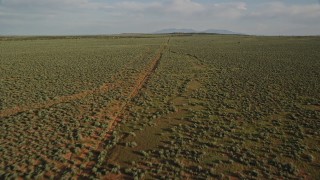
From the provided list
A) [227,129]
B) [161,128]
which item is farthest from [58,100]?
[227,129]

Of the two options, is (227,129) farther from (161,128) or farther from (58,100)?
(58,100)

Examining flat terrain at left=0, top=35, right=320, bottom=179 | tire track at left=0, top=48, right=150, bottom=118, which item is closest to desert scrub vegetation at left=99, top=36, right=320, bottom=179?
flat terrain at left=0, top=35, right=320, bottom=179

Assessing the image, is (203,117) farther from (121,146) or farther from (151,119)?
(121,146)

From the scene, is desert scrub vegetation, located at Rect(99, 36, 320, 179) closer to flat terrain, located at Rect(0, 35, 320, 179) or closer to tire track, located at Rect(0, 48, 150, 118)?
flat terrain, located at Rect(0, 35, 320, 179)

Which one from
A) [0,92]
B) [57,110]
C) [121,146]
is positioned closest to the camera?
[121,146]

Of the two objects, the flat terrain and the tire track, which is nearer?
the flat terrain

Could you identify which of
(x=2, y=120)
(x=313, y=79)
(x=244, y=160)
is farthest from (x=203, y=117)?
(x=313, y=79)

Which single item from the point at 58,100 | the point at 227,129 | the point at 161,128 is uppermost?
the point at 58,100

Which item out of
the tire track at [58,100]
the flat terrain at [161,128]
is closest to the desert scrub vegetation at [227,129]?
the flat terrain at [161,128]

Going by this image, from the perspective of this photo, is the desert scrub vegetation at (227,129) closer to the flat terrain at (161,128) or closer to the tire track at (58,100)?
the flat terrain at (161,128)

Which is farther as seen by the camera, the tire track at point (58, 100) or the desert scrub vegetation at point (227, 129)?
the tire track at point (58, 100)

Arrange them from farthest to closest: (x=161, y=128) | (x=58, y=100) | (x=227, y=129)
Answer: (x=58, y=100)
(x=161, y=128)
(x=227, y=129)
